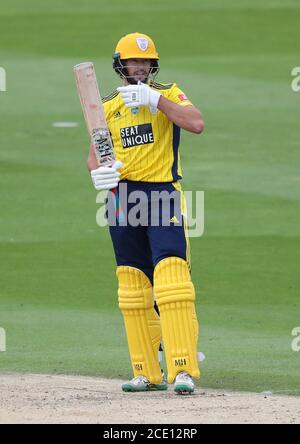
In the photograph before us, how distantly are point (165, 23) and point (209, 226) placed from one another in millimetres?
12733

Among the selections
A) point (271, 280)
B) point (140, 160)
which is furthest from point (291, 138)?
point (140, 160)

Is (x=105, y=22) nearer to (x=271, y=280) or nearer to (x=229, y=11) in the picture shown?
(x=229, y=11)

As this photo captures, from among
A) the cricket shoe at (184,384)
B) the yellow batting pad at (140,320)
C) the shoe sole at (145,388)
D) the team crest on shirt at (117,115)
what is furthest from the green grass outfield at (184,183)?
the team crest on shirt at (117,115)

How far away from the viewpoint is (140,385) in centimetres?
844

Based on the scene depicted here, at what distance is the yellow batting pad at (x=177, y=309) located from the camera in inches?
316

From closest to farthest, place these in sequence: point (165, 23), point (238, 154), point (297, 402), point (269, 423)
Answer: point (269, 423) < point (297, 402) < point (238, 154) < point (165, 23)

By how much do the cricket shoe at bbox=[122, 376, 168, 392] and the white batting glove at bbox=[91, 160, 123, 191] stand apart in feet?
4.06

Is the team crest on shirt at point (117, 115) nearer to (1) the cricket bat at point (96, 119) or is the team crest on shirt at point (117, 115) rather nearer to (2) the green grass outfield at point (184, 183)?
(1) the cricket bat at point (96, 119)

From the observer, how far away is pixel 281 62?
78.6ft

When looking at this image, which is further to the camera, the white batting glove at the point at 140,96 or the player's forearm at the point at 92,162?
the player's forearm at the point at 92,162

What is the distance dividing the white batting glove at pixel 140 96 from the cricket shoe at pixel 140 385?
170 centimetres

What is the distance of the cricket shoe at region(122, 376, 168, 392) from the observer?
8414 mm

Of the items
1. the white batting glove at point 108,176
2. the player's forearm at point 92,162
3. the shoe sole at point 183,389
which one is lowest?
the shoe sole at point 183,389

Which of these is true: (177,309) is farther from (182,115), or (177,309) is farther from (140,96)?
(140,96)
